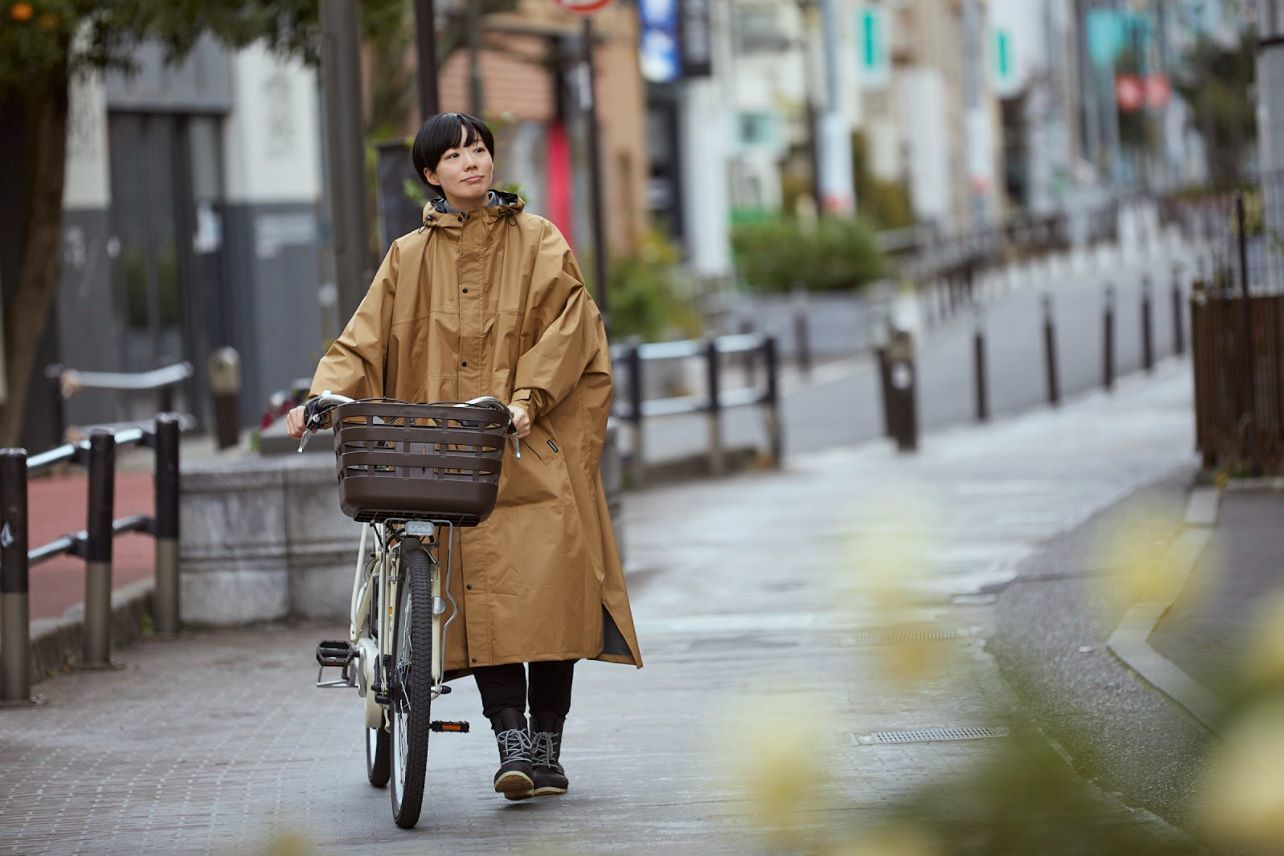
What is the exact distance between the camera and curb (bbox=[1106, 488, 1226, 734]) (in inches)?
270

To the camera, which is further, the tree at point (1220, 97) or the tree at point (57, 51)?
the tree at point (1220, 97)

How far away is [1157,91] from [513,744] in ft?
265

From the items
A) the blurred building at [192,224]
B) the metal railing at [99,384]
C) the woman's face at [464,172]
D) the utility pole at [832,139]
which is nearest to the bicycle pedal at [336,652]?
the woman's face at [464,172]

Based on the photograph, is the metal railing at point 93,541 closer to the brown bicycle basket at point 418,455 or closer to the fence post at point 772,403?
the brown bicycle basket at point 418,455

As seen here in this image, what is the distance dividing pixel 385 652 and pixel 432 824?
46cm

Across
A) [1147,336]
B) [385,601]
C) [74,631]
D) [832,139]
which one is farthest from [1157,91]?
[385,601]

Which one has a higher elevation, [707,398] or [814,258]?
[814,258]

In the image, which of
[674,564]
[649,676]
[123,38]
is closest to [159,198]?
[123,38]

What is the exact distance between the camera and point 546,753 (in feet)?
21.8

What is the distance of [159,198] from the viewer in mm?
24812

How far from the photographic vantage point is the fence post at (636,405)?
17.5m

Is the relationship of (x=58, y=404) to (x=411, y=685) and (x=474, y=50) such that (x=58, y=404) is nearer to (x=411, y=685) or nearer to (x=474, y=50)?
(x=474, y=50)

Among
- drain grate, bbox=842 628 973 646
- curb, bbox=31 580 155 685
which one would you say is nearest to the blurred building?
curb, bbox=31 580 155 685

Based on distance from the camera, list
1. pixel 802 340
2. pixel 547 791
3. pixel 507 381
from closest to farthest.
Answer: pixel 507 381
pixel 547 791
pixel 802 340
